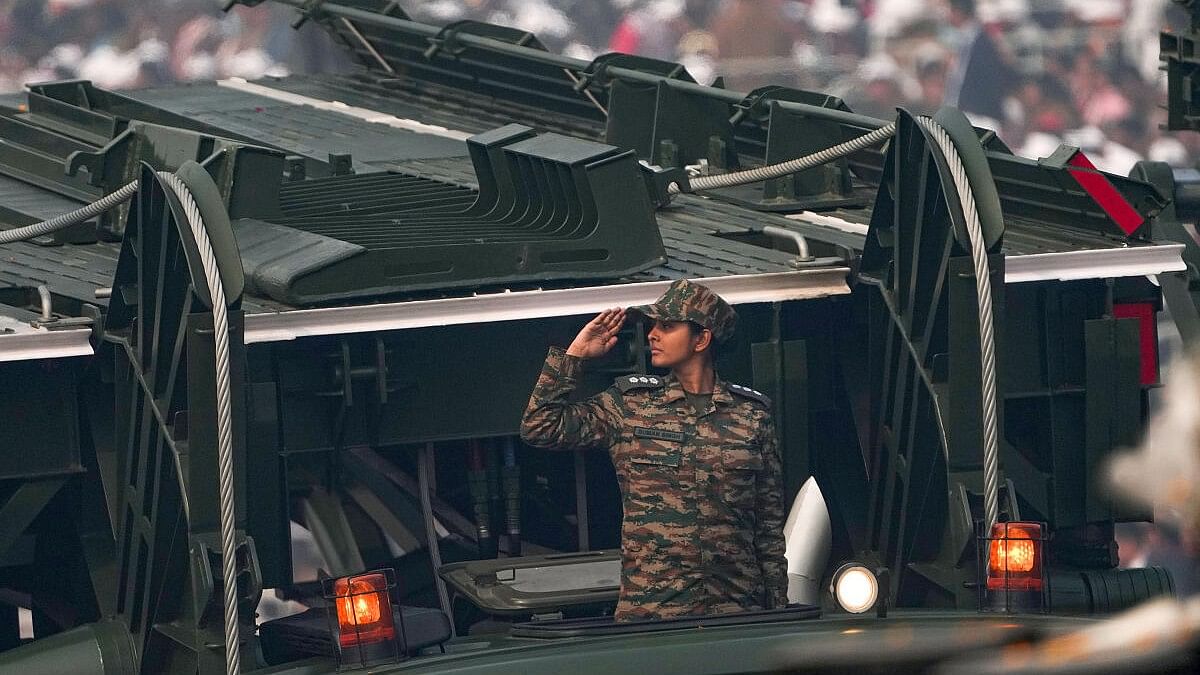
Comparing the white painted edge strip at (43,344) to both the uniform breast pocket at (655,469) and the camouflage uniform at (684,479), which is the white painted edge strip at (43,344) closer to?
the camouflage uniform at (684,479)

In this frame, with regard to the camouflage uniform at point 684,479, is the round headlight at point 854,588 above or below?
below

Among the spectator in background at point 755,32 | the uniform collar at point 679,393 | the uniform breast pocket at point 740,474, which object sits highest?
the spectator in background at point 755,32

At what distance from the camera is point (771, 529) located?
5.81m

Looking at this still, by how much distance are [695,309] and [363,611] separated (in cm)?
142

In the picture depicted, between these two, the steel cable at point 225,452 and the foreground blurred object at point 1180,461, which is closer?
the foreground blurred object at point 1180,461

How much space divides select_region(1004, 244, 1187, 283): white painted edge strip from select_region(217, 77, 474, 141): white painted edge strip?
3.81 meters

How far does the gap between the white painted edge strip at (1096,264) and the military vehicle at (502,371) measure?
0.04ft

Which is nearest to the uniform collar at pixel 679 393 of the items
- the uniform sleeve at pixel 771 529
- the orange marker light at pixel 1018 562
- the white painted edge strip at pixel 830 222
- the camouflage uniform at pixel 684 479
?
the camouflage uniform at pixel 684 479

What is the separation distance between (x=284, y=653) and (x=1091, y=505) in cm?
266

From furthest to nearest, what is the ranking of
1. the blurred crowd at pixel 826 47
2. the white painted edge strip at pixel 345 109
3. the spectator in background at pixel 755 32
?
the spectator in background at pixel 755 32 < the blurred crowd at pixel 826 47 < the white painted edge strip at pixel 345 109

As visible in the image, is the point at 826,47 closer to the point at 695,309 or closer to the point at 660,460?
the point at 695,309

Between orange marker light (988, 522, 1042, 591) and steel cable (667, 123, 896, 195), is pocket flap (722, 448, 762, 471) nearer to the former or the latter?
orange marker light (988, 522, 1042, 591)

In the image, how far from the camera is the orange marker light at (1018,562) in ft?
16.9

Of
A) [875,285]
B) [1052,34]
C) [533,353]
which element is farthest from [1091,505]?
[1052,34]
